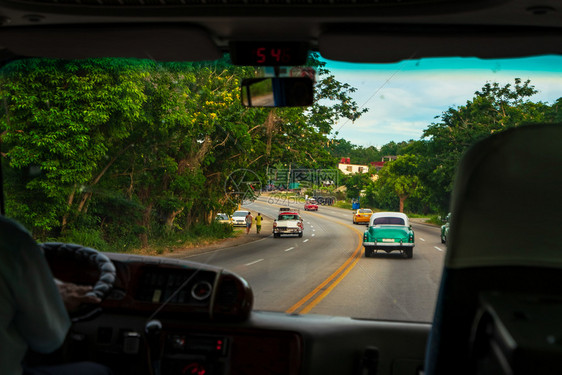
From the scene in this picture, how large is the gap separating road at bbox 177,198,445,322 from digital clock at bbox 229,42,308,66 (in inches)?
53.2

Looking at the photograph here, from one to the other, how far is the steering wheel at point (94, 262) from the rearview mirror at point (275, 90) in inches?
43.2

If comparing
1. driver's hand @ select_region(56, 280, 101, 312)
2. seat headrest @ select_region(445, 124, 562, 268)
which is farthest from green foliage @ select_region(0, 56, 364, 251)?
seat headrest @ select_region(445, 124, 562, 268)

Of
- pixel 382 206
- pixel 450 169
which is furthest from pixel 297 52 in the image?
pixel 382 206

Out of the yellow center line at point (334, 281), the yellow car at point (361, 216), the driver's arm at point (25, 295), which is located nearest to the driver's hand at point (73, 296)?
the driver's arm at point (25, 295)

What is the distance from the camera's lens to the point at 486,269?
1.85m

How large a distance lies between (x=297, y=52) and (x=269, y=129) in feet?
5.45

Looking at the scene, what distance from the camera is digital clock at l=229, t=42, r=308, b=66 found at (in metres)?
3.04

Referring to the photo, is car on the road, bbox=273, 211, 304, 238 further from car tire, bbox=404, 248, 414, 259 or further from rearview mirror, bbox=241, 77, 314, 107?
rearview mirror, bbox=241, 77, 314, 107

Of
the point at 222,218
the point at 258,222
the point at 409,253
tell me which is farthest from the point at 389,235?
the point at 222,218

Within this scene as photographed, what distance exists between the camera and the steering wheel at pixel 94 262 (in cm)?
247

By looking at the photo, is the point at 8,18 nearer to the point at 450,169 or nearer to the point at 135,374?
the point at 135,374

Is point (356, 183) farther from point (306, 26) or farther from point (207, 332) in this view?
point (306, 26)

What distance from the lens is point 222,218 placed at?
228 inches

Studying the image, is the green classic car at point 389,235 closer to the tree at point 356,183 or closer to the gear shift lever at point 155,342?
the tree at point 356,183
